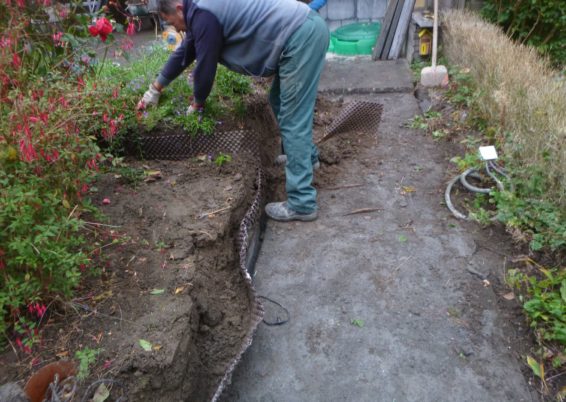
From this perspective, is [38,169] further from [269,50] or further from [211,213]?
[269,50]

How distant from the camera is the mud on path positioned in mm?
1938

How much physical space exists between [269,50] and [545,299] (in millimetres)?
2361

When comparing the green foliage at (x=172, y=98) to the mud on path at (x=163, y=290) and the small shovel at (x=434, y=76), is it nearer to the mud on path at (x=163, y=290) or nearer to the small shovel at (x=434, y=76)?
the mud on path at (x=163, y=290)

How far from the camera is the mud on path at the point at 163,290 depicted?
1.94m

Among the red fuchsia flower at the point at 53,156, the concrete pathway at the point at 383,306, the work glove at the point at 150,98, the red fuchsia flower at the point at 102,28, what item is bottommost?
the concrete pathway at the point at 383,306

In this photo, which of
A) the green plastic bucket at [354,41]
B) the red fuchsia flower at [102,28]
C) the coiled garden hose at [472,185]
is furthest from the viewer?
the green plastic bucket at [354,41]

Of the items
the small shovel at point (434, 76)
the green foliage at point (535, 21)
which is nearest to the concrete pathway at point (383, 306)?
the small shovel at point (434, 76)

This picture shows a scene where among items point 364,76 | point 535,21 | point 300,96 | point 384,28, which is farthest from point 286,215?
point 535,21

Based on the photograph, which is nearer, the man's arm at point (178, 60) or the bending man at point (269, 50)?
the bending man at point (269, 50)

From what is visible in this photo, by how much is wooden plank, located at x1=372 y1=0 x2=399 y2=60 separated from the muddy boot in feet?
14.0

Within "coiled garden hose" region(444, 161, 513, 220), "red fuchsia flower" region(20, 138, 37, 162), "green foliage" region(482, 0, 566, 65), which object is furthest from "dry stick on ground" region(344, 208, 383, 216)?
"green foliage" region(482, 0, 566, 65)

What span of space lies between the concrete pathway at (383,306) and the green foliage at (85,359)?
29.7 inches

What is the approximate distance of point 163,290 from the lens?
2.32 metres

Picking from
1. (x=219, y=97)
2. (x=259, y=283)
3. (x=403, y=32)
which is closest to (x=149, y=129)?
(x=219, y=97)
